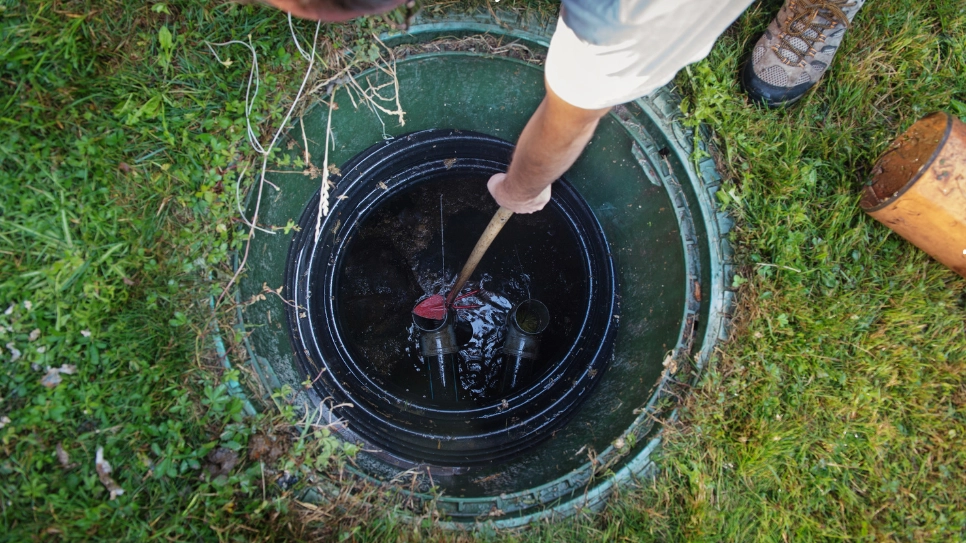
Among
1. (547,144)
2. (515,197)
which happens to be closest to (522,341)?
(515,197)

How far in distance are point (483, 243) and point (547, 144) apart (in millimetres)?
932

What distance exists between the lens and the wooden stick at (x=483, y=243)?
1806mm

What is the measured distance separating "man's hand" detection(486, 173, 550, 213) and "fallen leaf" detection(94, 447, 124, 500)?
135cm

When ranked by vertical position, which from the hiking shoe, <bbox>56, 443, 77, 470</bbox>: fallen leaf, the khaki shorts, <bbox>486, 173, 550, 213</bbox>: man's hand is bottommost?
<bbox>56, 443, 77, 470</bbox>: fallen leaf

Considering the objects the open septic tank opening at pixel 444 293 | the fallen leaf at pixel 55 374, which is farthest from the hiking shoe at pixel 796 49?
the fallen leaf at pixel 55 374

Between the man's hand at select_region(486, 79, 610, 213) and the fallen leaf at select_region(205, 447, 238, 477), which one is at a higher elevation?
the man's hand at select_region(486, 79, 610, 213)

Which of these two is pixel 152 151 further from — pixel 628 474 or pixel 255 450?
pixel 628 474

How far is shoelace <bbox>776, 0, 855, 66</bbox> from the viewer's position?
1.92m

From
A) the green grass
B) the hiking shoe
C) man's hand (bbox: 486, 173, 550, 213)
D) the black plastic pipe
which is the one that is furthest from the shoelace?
the black plastic pipe

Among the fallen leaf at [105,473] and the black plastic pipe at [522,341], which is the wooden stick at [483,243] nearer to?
the black plastic pipe at [522,341]

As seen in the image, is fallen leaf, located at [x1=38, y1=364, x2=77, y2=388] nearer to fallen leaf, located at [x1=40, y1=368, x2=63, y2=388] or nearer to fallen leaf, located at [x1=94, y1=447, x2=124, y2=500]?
fallen leaf, located at [x1=40, y1=368, x2=63, y2=388]

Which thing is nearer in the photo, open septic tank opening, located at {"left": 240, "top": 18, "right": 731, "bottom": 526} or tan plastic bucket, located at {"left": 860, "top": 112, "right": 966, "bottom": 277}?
tan plastic bucket, located at {"left": 860, "top": 112, "right": 966, "bottom": 277}

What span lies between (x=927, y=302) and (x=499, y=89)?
173cm

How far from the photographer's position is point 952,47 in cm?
202
